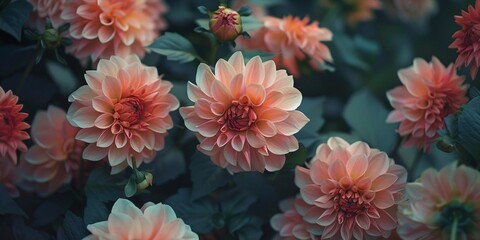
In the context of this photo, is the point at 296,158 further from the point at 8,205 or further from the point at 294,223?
the point at 8,205

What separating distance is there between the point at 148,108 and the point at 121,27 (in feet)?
0.57

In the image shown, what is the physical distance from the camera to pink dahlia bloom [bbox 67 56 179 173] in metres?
0.89

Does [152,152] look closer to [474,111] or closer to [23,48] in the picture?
[23,48]

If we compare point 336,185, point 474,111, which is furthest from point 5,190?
point 474,111

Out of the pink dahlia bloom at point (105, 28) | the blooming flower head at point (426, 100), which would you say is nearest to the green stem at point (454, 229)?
the blooming flower head at point (426, 100)

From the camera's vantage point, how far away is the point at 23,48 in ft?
3.42

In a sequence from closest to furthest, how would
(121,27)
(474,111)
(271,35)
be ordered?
(474,111) → (121,27) → (271,35)

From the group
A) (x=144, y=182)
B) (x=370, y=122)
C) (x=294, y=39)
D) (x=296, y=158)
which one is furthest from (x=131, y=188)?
(x=370, y=122)

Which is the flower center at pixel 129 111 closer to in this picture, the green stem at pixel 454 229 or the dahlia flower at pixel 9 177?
the dahlia flower at pixel 9 177

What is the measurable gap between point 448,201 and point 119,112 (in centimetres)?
48

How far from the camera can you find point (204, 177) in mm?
996

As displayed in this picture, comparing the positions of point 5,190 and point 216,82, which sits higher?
point 216,82

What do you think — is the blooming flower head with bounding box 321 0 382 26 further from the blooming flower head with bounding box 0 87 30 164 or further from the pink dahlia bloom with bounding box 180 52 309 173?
the blooming flower head with bounding box 0 87 30 164

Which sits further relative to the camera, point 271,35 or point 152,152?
point 271,35
